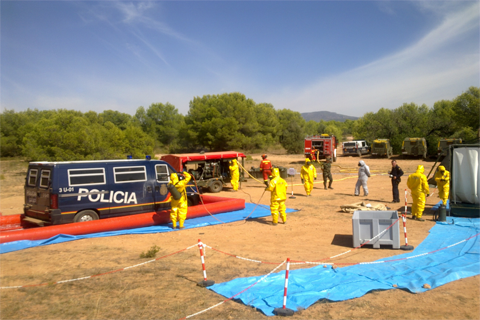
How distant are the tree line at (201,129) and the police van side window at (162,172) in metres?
16.2

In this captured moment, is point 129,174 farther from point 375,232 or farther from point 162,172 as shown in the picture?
point 375,232

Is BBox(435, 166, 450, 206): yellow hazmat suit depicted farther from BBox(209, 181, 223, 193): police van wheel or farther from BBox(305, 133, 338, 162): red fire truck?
BBox(305, 133, 338, 162): red fire truck

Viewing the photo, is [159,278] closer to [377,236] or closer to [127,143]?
[377,236]

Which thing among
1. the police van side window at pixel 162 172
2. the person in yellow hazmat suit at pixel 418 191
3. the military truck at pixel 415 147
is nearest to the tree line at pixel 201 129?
the military truck at pixel 415 147

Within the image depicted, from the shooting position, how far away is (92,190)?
9.75 meters

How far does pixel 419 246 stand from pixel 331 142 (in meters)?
24.0

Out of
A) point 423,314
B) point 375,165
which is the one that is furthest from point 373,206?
point 375,165

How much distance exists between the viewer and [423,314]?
188 inches

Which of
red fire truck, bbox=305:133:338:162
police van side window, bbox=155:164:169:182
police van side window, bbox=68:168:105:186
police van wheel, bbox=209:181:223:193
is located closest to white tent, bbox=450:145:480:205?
police van side window, bbox=155:164:169:182

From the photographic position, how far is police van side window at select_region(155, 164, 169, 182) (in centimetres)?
1119

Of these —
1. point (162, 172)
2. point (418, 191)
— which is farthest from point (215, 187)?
point (418, 191)

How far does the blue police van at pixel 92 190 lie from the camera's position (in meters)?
9.18

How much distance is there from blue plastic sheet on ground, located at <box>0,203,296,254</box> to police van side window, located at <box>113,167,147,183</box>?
154 centimetres

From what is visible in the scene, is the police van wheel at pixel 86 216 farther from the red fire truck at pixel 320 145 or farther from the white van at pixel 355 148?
the white van at pixel 355 148
